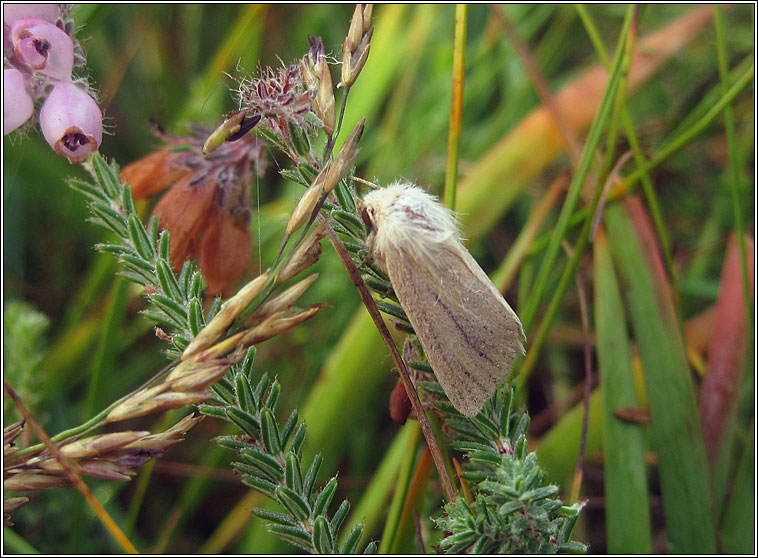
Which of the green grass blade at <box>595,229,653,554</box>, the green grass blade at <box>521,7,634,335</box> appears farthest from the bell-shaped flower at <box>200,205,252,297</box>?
the green grass blade at <box>595,229,653,554</box>

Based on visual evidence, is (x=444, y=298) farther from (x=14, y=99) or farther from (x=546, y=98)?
(x=546, y=98)

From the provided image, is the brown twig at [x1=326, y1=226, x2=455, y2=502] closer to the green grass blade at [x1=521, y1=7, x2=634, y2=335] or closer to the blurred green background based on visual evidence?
the green grass blade at [x1=521, y1=7, x2=634, y2=335]

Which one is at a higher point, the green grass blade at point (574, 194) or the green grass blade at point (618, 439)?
the green grass blade at point (574, 194)

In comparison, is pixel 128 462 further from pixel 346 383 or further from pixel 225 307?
pixel 346 383

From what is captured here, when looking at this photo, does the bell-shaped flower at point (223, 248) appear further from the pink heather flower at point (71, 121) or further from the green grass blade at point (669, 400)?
the green grass blade at point (669, 400)

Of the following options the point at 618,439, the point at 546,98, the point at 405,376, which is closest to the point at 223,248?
the point at 405,376

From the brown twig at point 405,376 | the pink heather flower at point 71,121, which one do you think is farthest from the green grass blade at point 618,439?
the pink heather flower at point 71,121

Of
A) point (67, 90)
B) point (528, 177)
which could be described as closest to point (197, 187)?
point (67, 90)
